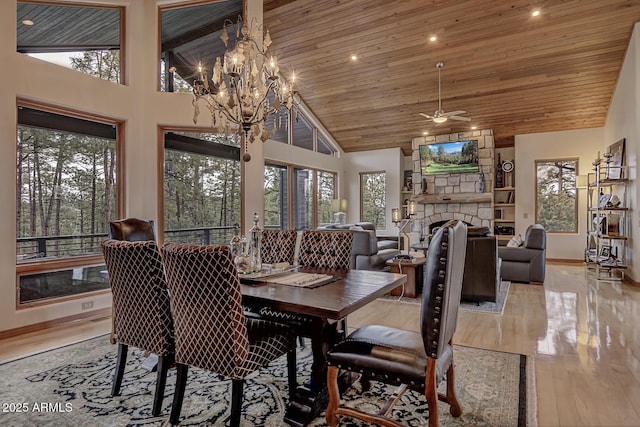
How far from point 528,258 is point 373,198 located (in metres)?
4.79

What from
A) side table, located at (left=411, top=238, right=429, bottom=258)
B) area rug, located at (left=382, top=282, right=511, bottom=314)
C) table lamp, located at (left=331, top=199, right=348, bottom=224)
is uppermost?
table lamp, located at (left=331, top=199, right=348, bottom=224)

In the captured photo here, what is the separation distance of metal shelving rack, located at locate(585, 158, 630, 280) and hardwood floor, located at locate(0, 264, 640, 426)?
73 centimetres

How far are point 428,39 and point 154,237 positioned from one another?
5.22 m

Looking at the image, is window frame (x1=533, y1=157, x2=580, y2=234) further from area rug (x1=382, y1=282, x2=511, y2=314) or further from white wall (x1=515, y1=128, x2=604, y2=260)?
area rug (x1=382, y1=282, x2=511, y2=314)

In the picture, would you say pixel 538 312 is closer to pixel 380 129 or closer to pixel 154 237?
pixel 154 237

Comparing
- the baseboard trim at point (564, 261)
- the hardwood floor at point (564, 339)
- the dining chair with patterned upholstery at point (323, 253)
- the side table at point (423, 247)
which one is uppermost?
the dining chair with patterned upholstery at point (323, 253)

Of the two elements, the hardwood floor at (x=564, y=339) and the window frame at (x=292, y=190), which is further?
the window frame at (x=292, y=190)

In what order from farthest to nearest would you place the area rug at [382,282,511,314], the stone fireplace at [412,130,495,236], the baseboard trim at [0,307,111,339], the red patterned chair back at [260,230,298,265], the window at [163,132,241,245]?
1. the stone fireplace at [412,130,495,236]
2. the window at [163,132,241,245]
3. the area rug at [382,282,511,314]
4. the baseboard trim at [0,307,111,339]
5. the red patterned chair back at [260,230,298,265]

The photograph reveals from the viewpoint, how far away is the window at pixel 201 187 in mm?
4887

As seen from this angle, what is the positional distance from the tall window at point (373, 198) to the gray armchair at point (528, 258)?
4161 millimetres

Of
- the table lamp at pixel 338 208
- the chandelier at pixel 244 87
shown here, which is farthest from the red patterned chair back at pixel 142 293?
the table lamp at pixel 338 208

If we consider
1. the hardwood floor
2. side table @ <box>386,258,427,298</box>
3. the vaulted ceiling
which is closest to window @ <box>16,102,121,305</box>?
the hardwood floor

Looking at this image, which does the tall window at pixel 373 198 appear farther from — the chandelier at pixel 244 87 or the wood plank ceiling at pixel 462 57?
the chandelier at pixel 244 87

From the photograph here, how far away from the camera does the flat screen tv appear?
329 inches
